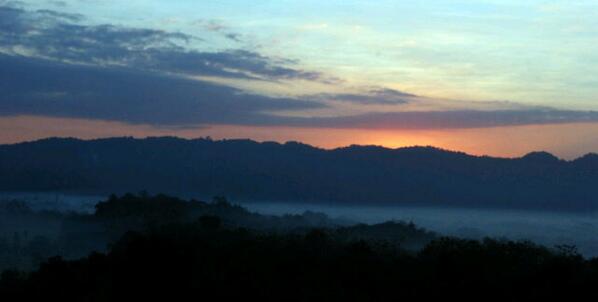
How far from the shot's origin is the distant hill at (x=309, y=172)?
13200 cm

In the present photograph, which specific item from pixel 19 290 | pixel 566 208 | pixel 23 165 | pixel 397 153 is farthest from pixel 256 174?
pixel 19 290

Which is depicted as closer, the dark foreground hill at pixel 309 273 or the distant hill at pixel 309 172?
the dark foreground hill at pixel 309 273

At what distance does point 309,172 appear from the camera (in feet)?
474

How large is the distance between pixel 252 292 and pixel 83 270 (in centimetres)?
700

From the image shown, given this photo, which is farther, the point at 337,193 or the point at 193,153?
the point at 193,153

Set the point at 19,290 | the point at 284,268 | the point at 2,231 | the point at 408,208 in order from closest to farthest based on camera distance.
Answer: the point at 284,268 → the point at 19,290 → the point at 2,231 → the point at 408,208

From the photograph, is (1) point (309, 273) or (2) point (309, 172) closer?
(1) point (309, 273)

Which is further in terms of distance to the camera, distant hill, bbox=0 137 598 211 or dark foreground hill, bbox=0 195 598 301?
distant hill, bbox=0 137 598 211

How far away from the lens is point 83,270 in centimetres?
3028

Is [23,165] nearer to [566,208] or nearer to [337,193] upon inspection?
[337,193]

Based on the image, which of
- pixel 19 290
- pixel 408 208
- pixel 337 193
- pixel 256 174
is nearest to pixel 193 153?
pixel 256 174

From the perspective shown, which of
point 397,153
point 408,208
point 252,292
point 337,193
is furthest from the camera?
point 397,153

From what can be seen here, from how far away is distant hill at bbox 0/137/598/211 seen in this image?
13200 centimetres

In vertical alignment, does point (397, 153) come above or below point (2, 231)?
above
